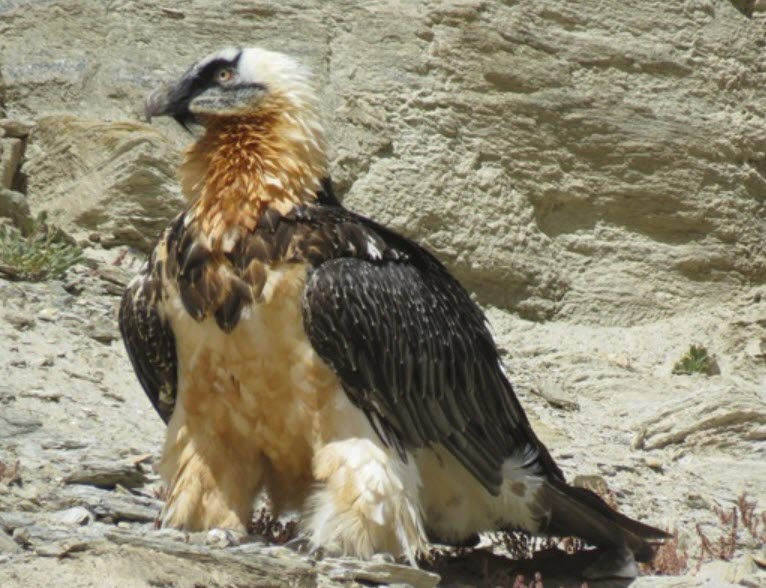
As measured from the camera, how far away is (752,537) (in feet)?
28.4

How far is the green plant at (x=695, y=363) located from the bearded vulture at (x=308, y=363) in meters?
4.78

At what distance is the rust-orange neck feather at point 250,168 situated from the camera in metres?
6.95

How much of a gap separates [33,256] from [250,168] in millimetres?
4174

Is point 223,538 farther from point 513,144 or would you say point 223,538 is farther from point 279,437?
point 513,144

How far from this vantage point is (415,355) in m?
7.07

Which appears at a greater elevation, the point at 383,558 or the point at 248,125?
the point at 248,125

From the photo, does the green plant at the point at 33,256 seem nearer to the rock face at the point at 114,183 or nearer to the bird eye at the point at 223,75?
the rock face at the point at 114,183

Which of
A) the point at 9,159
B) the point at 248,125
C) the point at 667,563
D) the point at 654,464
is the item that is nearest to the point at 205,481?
the point at 248,125

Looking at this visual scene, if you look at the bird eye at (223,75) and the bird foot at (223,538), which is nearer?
the bird foot at (223,538)

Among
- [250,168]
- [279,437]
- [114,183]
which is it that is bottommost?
[114,183]

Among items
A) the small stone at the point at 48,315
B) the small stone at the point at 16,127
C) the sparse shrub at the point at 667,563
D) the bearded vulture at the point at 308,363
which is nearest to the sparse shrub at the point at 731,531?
the sparse shrub at the point at 667,563

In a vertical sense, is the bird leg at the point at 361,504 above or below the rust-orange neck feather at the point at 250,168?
below

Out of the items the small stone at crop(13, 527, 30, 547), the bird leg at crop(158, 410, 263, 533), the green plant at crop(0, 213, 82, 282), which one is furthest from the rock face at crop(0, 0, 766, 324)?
the small stone at crop(13, 527, 30, 547)

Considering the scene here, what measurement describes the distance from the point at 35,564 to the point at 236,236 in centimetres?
193
